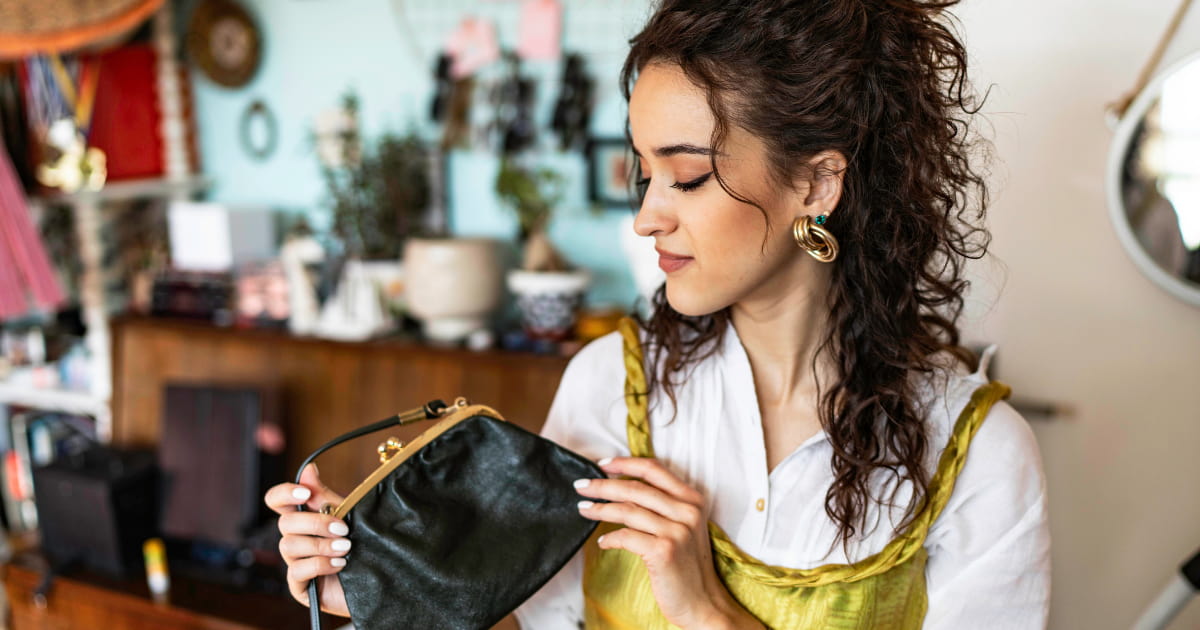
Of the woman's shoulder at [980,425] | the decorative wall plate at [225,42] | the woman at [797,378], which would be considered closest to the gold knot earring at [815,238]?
the woman at [797,378]

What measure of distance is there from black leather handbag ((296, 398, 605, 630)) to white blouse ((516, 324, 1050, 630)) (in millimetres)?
147

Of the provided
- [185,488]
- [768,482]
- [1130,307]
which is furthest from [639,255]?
[185,488]

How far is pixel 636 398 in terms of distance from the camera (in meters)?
1.12

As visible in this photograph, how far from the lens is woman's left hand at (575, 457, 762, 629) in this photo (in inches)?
36.6

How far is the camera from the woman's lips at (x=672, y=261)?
3.14 feet

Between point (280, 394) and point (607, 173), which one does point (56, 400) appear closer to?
point (280, 394)

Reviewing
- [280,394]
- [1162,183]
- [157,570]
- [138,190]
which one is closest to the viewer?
[1162,183]

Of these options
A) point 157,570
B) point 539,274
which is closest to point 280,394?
point 157,570

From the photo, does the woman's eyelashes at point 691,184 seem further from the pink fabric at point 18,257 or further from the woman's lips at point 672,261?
the pink fabric at point 18,257

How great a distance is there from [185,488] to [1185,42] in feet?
7.25

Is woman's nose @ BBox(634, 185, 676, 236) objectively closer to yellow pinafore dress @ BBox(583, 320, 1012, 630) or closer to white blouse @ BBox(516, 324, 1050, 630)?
white blouse @ BBox(516, 324, 1050, 630)

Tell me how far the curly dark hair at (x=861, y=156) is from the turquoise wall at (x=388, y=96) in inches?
37.5

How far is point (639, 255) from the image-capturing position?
1.70 m

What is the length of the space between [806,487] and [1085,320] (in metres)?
0.66
